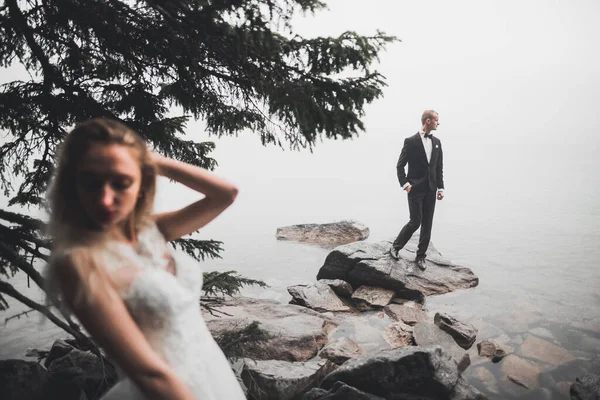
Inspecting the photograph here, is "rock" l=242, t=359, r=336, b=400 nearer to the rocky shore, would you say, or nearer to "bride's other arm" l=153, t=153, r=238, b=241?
the rocky shore

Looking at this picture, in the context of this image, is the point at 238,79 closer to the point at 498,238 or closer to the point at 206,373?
the point at 206,373

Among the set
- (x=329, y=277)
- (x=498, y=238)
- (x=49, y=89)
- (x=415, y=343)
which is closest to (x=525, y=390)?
(x=415, y=343)

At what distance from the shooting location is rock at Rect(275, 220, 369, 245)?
11438 millimetres

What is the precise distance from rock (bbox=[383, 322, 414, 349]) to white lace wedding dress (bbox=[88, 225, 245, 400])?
11.9ft

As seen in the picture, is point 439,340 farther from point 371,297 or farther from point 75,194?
point 75,194

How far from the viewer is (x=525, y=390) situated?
3480 mm

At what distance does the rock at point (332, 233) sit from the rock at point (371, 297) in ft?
16.2

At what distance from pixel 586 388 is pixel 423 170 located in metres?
3.94

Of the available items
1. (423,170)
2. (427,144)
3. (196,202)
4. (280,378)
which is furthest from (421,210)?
(196,202)

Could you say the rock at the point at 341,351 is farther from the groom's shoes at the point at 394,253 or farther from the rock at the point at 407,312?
the groom's shoes at the point at 394,253

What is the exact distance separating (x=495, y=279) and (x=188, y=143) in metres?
6.80

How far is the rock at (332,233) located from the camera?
37.5 ft

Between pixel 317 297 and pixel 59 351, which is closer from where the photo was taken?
pixel 59 351

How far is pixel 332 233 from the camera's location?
11.6 metres
